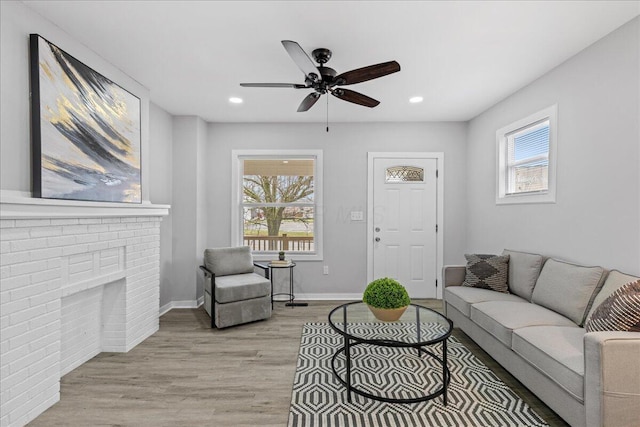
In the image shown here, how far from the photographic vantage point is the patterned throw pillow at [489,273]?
10.1 ft

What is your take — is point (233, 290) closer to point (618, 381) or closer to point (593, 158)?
point (618, 381)

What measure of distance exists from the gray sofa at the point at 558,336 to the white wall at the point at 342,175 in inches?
53.6

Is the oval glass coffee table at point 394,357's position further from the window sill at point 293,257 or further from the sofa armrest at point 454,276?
the window sill at point 293,257

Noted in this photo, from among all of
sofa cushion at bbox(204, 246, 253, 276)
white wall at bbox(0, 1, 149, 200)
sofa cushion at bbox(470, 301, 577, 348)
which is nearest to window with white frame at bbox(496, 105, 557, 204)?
sofa cushion at bbox(470, 301, 577, 348)

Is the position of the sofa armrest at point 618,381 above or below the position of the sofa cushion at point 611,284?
below

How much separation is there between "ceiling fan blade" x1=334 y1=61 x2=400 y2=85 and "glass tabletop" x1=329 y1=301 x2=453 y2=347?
71.5 inches

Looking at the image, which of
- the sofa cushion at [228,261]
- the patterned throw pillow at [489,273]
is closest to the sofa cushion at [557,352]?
the patterned throw pillow at [489,273]

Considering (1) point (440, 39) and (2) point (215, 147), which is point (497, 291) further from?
(2) point (215, 147)

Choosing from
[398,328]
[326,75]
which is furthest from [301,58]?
[398,328]

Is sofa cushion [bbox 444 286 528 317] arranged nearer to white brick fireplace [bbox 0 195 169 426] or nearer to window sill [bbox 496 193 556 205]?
window sill [bbox 496 193 556 205]

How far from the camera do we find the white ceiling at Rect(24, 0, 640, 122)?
6.37ft

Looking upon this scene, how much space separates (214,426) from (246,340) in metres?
1.22

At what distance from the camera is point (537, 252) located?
305 cm

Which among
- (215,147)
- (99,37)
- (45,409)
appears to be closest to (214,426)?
(45,409)
